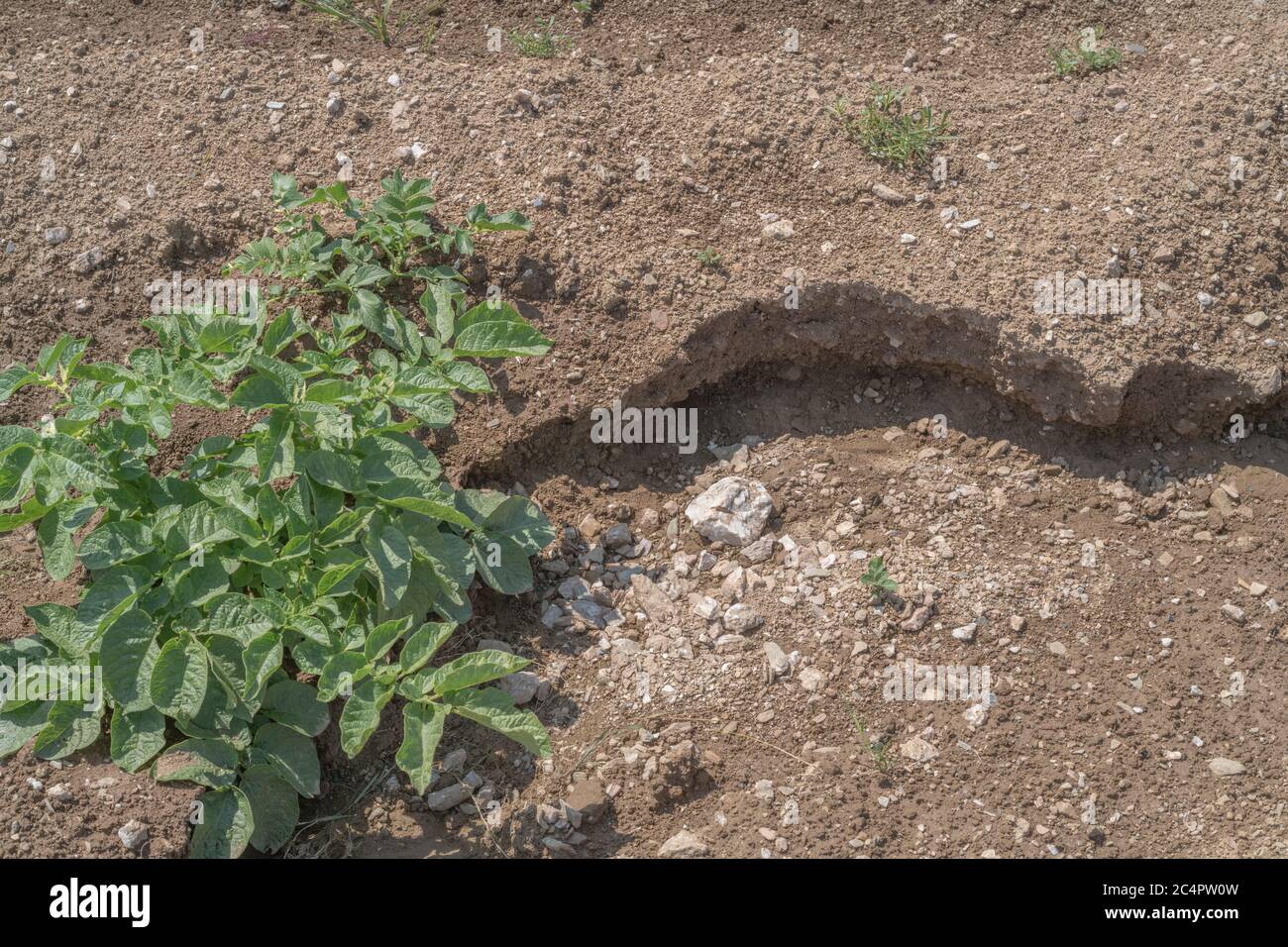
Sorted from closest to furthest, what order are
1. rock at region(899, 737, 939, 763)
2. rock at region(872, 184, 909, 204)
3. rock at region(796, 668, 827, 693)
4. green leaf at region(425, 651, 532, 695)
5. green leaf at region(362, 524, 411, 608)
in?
1. green leaf at region(425, 651, 532, 695)
2. green leaf at region(362, 524, 411, 608)
3. rock at region(899, 737, 939, 763)
4. rock at region(796, 668, 827, 693)
5. rock at region(872, 184, 909, 204)

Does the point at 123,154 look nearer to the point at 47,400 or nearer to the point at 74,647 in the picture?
the point at 47,400

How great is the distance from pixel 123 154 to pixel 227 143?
1.27 ft

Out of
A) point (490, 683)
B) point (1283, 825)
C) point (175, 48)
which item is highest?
point (175, 48)

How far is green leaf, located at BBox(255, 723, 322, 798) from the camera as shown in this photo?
10.4 feet

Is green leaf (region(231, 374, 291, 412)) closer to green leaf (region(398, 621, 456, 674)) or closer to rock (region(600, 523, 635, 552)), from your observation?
green leaf (region(398, 621, 456, 674))

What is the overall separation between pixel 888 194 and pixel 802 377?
0.75m

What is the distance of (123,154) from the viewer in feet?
14.7

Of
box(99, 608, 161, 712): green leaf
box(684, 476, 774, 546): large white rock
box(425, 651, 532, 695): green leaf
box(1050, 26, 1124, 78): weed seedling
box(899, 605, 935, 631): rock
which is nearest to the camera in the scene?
box(425, 651, 532, 695): green leaf

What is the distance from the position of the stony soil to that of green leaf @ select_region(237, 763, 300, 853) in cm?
11

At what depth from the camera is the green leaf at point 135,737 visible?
10.3ft

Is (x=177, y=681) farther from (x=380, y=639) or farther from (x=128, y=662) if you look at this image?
(x=380, y=639)

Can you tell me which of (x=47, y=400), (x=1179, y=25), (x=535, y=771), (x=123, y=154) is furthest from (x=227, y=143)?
(x=1179, y=25)

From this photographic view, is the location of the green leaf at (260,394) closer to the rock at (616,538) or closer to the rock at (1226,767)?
the rock at (616,538)

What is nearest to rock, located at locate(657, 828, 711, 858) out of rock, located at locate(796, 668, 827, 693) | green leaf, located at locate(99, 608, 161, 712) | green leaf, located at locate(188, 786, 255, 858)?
rock, located at locate(796, 668, 827, 693)
